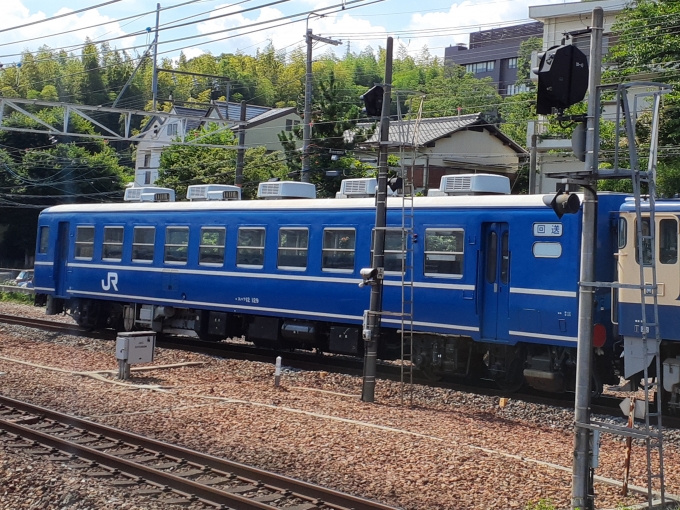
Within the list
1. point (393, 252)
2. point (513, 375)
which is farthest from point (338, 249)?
point (513, 375)

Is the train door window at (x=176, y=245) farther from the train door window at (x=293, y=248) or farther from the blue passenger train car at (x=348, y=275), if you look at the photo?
the train door window at (x=293, y=248)

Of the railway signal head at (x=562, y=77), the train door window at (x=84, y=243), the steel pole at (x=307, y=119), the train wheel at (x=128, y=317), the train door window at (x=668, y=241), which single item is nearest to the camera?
the railway signal head at (x=562, y=77)

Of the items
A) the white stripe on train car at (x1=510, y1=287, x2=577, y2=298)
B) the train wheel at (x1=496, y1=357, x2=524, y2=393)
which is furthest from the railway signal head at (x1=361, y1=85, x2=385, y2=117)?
the train wheel at (x1=496, y1=357, x2=524, y2=393)

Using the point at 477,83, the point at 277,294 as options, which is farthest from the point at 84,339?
the point at 477,83

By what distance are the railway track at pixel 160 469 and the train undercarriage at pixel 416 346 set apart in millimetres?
6120

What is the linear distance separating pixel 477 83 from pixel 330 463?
81986mm

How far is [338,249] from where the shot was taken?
15.7 meters

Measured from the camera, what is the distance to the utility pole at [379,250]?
12.5 meters

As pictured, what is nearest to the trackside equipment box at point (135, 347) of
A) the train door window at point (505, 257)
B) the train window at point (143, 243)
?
the train window at point (143, 243)

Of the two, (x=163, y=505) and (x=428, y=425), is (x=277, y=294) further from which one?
(x=163, y=505)

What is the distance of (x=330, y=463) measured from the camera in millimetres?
8781

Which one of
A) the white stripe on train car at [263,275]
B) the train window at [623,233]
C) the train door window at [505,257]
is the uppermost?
the train window at [623,233]

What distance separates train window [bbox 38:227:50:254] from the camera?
886 inches

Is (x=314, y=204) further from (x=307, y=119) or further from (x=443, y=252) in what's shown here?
(x=307, y=119)
